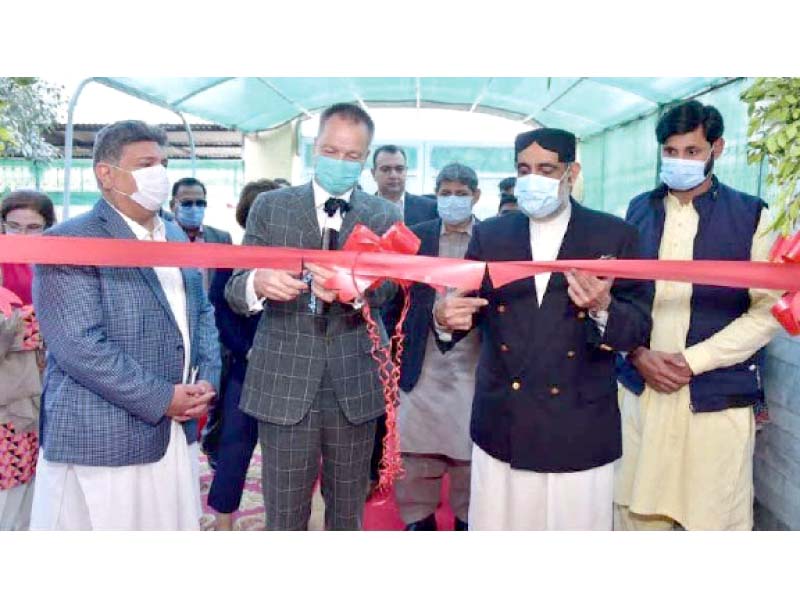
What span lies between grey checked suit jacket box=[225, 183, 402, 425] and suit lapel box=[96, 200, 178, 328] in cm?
24

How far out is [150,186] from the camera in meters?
2.28

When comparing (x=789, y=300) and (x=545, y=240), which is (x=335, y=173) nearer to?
(x=545, y=240)

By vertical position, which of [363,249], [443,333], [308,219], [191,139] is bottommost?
[443,333]

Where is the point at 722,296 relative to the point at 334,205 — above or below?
below

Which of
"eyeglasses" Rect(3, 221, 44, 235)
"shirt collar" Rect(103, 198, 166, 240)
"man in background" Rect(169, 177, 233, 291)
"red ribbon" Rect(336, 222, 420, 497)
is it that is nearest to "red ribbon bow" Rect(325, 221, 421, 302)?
"red ribbon" Rect(336, 222, 420, 497)

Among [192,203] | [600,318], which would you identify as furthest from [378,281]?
[192,203]

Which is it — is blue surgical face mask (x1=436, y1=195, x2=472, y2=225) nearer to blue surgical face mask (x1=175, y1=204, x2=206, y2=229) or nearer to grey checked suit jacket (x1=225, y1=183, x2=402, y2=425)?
grey checked suit jacket (x1=225, y1=183, x2=402, y2=425)

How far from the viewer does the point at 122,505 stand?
7.54ft

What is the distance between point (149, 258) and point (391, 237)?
812 mm

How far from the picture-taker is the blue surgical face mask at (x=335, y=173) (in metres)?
2.34

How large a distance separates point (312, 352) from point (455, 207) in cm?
144
